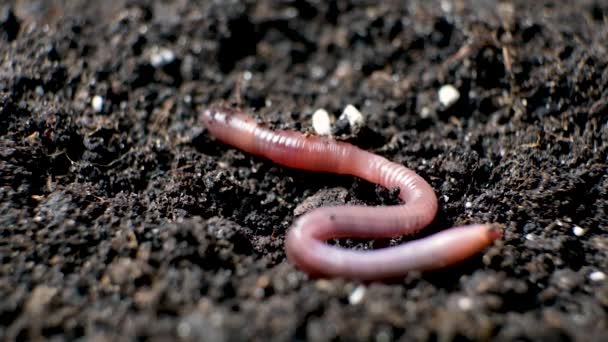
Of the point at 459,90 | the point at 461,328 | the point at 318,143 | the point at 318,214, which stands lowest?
the point at 461,328

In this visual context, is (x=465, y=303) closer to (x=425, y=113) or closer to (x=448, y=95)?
(x=425, y=113)

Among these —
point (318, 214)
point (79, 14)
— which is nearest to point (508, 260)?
point (318, 214)

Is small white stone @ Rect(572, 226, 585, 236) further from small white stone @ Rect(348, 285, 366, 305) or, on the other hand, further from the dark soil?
small white stone @ Rect(348, 285, 366, 305)

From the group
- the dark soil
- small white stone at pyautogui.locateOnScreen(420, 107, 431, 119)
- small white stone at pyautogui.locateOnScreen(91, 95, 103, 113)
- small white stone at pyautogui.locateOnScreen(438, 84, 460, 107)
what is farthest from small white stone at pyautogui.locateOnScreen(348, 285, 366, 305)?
small white stone at pyautogui.locateOnScreen(91, 95, 103, 113)

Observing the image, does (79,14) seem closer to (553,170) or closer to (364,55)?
(364,55)

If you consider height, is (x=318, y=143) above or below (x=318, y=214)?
above

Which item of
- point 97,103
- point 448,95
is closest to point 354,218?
point 448,95
